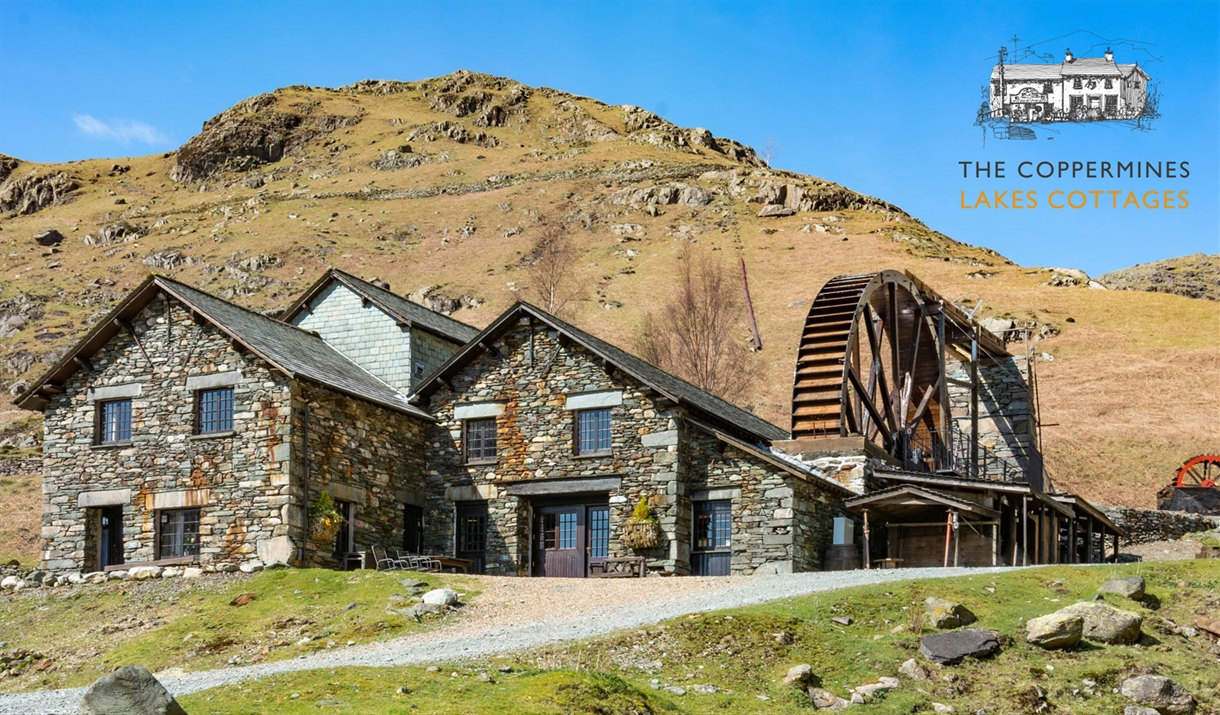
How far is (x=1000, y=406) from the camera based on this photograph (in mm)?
40125

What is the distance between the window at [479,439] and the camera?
103 ft

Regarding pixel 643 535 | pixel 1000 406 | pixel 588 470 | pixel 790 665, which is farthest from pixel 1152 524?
pixel 790 665

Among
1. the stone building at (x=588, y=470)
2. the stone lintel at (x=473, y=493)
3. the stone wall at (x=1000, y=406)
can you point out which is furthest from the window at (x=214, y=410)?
the stone wall at (x=1000, y=406)

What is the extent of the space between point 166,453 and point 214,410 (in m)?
1.42

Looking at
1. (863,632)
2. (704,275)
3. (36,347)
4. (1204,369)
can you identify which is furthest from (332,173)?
(863,632)

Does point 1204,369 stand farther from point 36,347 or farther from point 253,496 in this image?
point 36,347

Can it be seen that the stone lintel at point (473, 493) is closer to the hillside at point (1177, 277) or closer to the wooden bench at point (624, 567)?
the wooden bench at point (624, 567)

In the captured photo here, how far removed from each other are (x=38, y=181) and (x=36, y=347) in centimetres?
6660

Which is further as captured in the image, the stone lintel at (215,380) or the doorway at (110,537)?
the doorway at (110,537)

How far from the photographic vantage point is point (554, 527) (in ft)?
100

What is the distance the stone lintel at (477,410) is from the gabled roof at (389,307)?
3.46 meters

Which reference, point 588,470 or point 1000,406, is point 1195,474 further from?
point 588,470

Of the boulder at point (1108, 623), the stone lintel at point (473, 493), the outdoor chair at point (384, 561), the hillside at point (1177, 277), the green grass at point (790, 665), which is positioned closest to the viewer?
the green grass at point (790, 665)

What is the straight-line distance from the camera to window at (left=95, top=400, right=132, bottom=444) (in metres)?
29.3
